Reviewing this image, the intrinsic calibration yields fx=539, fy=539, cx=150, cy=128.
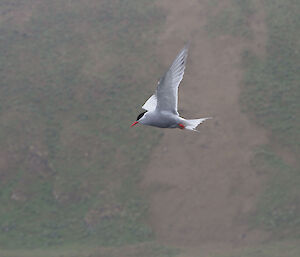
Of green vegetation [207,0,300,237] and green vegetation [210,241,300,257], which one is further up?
green vegetation [207,0,300,237]

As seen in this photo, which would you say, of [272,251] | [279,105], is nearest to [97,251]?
[272,251]

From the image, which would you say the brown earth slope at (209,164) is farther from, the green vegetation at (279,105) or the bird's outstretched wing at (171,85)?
the bird's outstretched wing at (171,85)

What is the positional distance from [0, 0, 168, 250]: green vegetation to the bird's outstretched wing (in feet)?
74.0

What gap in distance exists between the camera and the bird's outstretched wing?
12.8m

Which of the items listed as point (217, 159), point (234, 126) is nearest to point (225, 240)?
point (217, 159)

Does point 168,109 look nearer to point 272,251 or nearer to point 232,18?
point 272,251

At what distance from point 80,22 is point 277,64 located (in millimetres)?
17018

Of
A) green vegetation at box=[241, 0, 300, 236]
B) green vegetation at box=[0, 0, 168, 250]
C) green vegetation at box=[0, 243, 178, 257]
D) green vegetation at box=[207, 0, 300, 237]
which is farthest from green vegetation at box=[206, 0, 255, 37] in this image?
green vegetation at box=[0, 243, 178, 257]

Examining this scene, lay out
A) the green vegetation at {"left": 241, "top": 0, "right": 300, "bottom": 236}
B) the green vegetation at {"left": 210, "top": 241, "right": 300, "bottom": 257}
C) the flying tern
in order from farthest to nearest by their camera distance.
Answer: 1. the green vegetation at {"left": 241, "top": 0, "right": 300, "bottom": 236}
2. the green vegetation at {"left": 210, "top": 241, "right": 300, "bottom": 257}
3. the flying tern

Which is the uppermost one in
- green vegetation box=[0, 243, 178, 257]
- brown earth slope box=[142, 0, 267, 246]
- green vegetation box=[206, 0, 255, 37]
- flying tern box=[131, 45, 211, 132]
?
green vegetation box=[206, 0, 255, 37]

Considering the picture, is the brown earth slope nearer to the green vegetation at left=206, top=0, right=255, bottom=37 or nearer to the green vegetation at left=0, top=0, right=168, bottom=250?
the green vegetation at left=206, top=0, right=255, bottom=37

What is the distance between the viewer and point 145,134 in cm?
3900

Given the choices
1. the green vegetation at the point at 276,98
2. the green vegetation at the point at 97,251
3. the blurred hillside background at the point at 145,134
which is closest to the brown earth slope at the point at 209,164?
the blurred hillside background at the point at 145,134

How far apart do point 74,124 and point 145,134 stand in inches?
211
